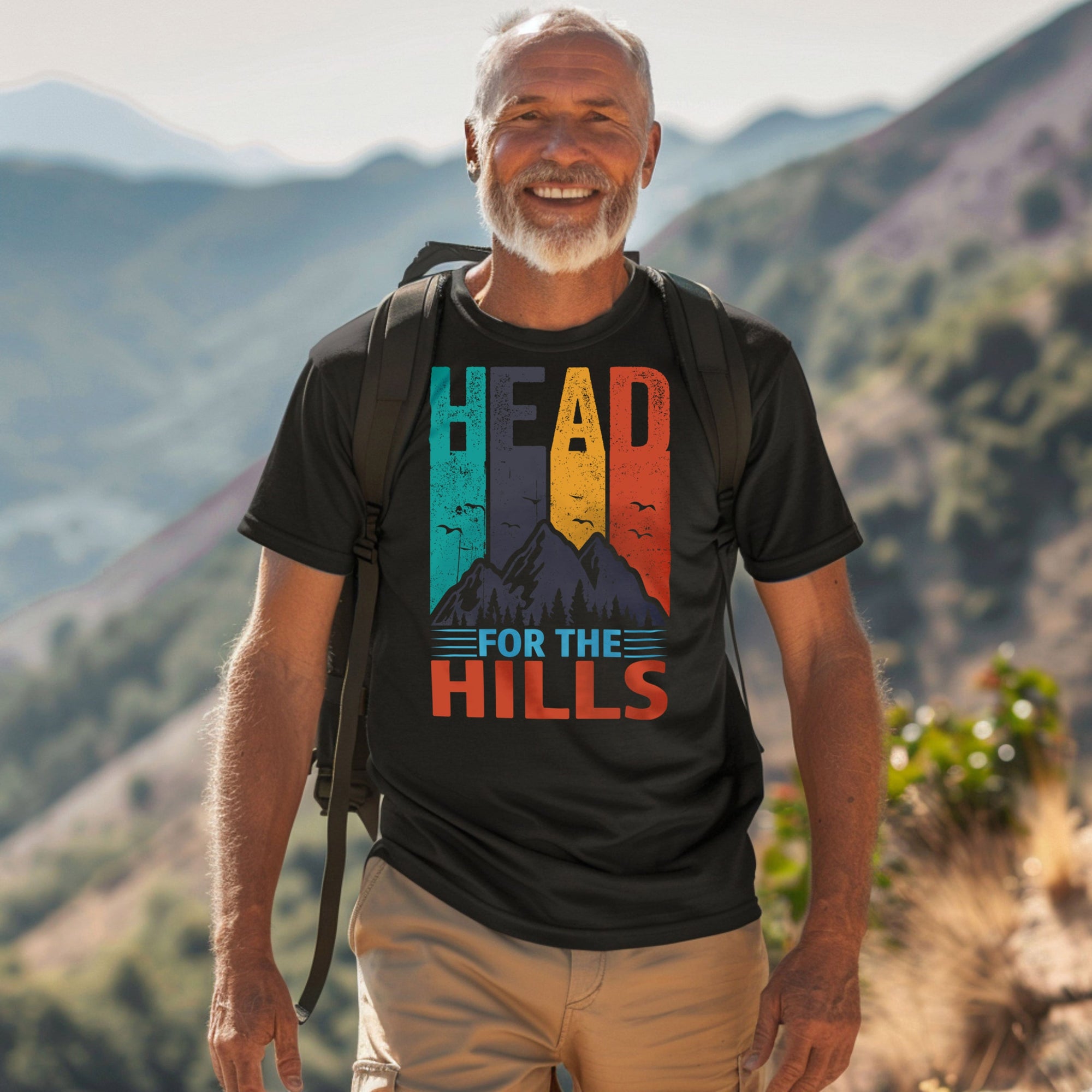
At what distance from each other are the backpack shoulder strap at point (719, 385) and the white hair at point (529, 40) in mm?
275

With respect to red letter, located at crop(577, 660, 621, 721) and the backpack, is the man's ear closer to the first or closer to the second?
the backpack

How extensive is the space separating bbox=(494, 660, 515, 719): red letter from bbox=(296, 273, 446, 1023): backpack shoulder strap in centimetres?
16

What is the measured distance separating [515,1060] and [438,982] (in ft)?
0.42

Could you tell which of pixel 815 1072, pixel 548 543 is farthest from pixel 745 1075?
pixel 548 543

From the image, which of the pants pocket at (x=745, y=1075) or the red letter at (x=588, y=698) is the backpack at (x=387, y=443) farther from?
the pants pocket at (x=745, y=1075)

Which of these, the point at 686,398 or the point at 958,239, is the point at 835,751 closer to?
the point at 686,398

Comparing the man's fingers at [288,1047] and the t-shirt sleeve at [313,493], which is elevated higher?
the t-shirt sleeve at [313,493]

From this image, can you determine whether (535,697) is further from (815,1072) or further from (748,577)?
(748,577)

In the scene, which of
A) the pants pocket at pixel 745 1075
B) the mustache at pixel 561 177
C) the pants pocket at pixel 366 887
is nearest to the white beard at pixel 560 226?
the mustache at pixel 561 177

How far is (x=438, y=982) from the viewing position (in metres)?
1.40

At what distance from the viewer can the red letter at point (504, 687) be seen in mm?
1423

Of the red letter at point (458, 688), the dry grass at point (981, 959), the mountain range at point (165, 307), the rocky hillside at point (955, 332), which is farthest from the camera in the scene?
the mountain range at point (165, 307)

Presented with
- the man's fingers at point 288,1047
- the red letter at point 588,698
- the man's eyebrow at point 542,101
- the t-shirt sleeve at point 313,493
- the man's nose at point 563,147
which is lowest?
the man's fingers at point 288,1047

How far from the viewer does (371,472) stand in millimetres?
1443
